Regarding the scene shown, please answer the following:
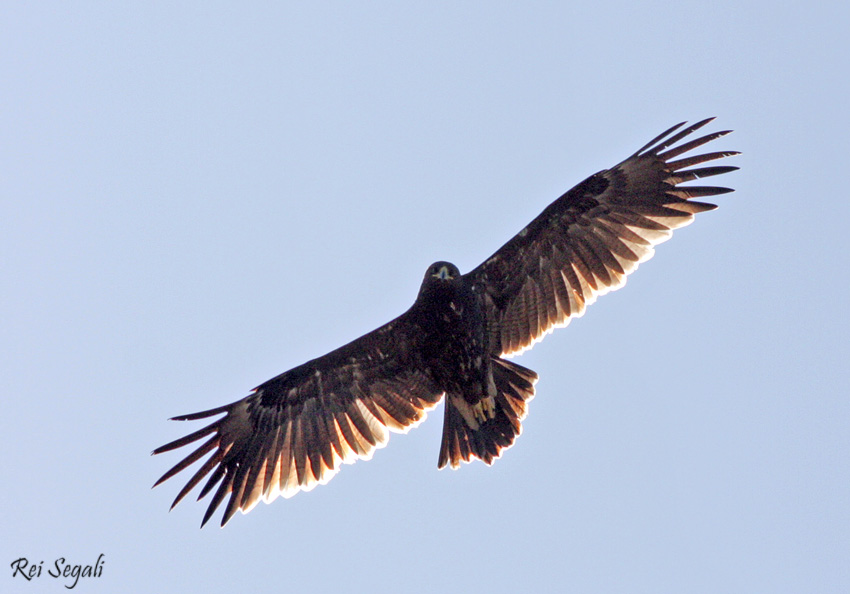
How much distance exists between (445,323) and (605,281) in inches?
64.0

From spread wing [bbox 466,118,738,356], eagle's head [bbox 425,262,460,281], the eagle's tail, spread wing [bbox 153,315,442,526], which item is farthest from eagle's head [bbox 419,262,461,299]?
the eagle's tail

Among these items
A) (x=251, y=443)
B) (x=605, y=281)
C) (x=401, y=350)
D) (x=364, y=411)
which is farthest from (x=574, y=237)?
(x=251, y=443)

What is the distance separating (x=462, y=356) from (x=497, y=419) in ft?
2.36

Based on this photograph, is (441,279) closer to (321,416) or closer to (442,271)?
(442,271)

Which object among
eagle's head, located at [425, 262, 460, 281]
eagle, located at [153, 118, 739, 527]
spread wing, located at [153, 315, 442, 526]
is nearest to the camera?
eagle's head, located at [425, 262, 460, 281]

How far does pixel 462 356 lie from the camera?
927 cm

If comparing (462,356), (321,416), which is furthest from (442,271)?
(321,416)

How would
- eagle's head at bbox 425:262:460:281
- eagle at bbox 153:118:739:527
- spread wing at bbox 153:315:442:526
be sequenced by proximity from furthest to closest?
spread wing at bbox 153:315:442:526 < eagle at bbox 153:118:739:527 < eagle's head at bbox 425:262:460:281

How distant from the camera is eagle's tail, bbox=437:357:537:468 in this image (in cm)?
940

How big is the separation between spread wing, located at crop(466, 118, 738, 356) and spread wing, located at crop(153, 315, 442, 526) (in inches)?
40.8

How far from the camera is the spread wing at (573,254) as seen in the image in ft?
31.0

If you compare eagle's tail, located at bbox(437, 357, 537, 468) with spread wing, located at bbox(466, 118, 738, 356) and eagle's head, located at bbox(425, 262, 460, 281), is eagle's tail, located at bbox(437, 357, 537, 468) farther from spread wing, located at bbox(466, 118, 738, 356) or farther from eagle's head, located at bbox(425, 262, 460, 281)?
eagle's head, located at bbox(425, 262, 460, 281)

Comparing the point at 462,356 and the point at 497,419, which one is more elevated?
the point at 462,356

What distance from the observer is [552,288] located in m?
9.61
